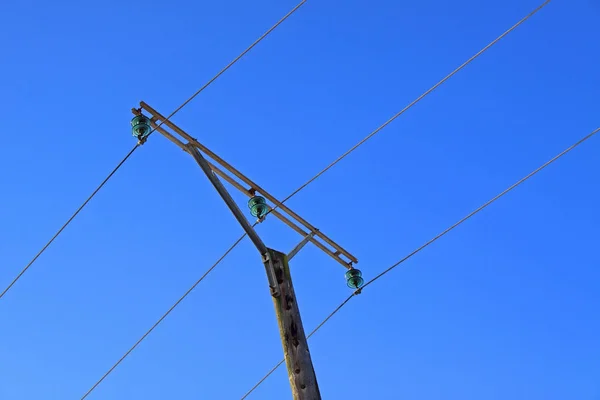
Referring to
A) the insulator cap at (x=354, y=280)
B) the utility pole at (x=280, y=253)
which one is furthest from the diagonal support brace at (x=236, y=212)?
the insulator cap at (x=354, y=280)

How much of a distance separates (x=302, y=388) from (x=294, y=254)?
1.48 m

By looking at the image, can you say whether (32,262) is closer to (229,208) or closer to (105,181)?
(105,181)

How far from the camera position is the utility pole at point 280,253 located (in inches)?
206

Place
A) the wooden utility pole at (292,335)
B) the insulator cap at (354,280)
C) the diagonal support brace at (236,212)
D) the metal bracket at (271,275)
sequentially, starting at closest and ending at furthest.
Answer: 1. the wooden utility pole at (292,335)
2. the metal bracket at (271,275)
3. the diagonal support brace at (236,212)
4. the insulator cap at (354,280)

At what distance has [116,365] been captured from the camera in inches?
329

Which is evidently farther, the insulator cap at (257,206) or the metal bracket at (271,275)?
the insulator cap at (257,206)

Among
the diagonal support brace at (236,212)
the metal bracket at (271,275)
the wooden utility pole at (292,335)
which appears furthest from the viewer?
the diagonal support brace at (236,212)

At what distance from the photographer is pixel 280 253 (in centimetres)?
599

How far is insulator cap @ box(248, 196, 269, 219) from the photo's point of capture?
653 cm

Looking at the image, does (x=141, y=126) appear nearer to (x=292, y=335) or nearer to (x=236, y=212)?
(x=236, y=212)

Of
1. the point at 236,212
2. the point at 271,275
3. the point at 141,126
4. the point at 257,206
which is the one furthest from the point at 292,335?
the point at 141,126

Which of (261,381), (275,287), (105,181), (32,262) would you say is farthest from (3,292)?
(275,287)

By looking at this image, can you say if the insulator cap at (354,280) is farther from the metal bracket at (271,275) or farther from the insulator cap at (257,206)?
the metal bracket at (271,275)

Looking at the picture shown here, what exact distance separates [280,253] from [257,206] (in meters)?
0.71
